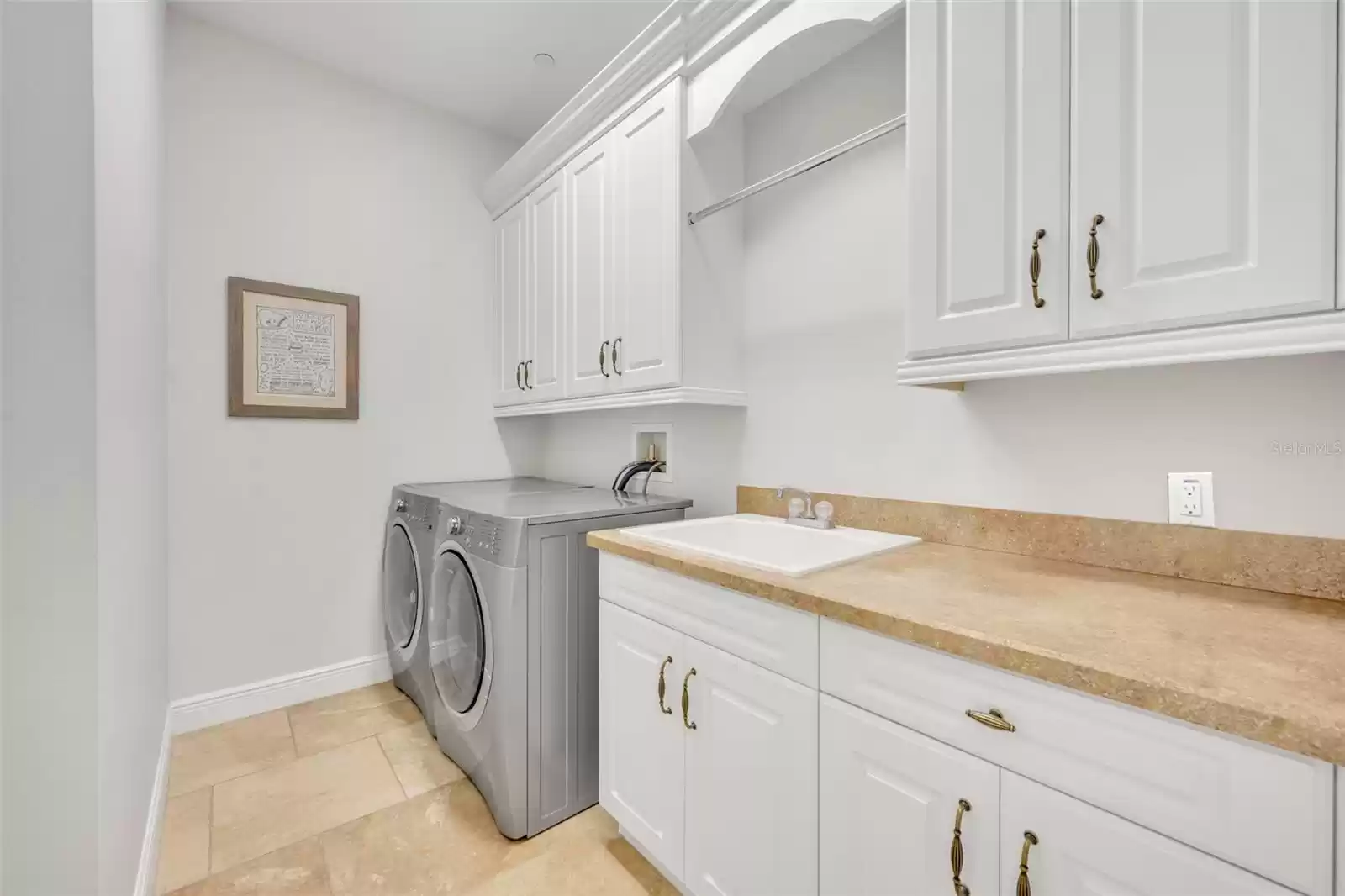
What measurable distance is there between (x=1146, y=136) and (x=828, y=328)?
922 mm

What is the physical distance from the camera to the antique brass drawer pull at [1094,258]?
98 centimetres

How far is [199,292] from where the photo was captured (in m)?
2.26

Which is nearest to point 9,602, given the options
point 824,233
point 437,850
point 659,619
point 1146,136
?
point 659,619

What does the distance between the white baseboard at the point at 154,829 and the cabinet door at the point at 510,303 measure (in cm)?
183

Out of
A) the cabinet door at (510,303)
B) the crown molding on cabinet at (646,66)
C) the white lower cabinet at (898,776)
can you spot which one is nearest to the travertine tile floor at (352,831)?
the white lower cabinet at (898,776)

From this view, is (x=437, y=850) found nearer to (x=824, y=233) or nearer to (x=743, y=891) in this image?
(x=743, y=891)

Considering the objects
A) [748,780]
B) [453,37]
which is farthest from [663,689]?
[453,37]

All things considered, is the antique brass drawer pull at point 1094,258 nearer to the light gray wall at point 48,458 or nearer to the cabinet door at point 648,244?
the cabinet door at point 648,244

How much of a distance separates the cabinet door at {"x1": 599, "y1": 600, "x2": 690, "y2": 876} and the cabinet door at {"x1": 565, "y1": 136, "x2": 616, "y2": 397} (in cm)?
102

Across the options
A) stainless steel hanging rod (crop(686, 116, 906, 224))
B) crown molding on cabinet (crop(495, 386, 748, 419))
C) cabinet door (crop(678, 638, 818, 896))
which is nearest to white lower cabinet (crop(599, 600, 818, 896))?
cabinet door (crop(678, 638, 818, 896))

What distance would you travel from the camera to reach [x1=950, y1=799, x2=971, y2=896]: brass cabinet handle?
841 millimetres

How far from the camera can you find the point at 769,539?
5.82 ft

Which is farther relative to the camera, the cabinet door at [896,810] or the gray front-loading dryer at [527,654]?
the gray front-loading dryer at [527,654]

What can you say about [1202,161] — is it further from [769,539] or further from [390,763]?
[390,763]
